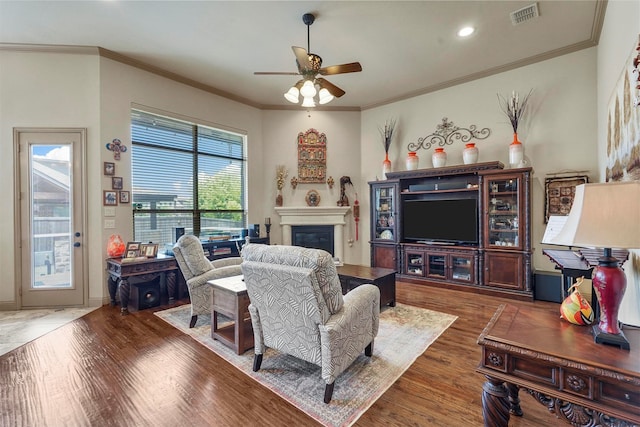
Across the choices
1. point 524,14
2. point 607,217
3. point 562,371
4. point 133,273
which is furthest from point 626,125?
point 133,273

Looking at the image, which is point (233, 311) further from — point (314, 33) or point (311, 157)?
point (311, 157)

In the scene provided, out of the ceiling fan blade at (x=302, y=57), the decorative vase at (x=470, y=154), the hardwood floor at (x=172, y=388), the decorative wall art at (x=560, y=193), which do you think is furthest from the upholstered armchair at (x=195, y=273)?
the decorative wall art at (x=560, y=193)

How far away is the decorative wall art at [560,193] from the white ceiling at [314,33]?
5.99 feet

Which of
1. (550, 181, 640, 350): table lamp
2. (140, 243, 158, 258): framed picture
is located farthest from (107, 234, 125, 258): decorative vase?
(550, 181, 640, 350): table lamp

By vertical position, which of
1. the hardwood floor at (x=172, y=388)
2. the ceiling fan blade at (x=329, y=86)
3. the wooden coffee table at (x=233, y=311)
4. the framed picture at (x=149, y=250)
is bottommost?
the hardwood floor at (x=172, y=388)

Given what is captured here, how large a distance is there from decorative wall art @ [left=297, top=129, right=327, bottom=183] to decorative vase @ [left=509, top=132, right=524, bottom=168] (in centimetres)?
331

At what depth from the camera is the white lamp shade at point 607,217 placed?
1.11 metres

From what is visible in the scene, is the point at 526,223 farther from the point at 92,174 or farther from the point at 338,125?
the point at 92,174

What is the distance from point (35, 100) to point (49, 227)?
170cm

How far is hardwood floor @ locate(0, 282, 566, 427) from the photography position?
1.82 m

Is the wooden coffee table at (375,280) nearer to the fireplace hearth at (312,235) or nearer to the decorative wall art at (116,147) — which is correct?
the fireplace hearth at (312,235)

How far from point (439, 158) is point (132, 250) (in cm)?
491

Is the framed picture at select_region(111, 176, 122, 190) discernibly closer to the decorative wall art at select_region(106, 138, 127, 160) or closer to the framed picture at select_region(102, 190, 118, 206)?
the framed picture at select_region(102, 190, 118, 206)

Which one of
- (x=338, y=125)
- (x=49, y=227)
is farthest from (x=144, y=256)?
(x=338, y=125)
